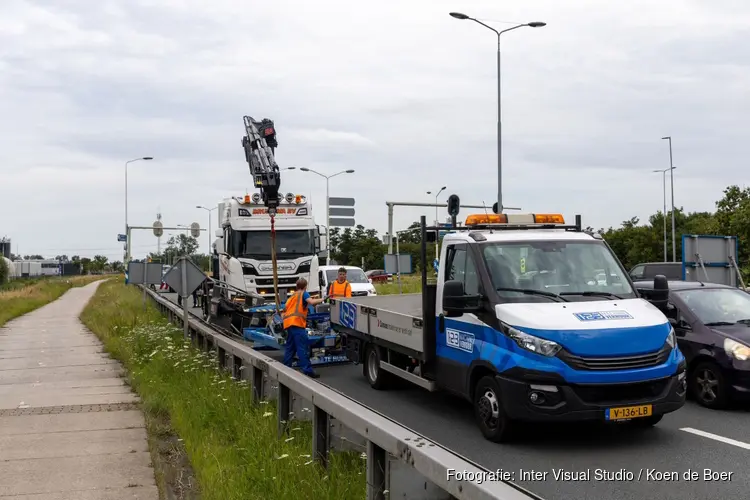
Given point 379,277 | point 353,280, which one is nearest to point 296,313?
point 353,280

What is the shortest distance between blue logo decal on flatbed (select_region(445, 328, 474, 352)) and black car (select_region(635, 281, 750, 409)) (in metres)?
2.63

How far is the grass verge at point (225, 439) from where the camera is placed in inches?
215

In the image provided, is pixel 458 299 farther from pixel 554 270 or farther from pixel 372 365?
pixel 372 365

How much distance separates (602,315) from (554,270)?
92cm

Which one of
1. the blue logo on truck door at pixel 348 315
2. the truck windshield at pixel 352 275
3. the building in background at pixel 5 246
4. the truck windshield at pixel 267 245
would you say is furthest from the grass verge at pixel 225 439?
the building in background at pixel 5 246

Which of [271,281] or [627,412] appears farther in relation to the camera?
[271,281]

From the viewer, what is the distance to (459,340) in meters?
8.03

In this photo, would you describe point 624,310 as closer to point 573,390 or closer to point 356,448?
point 573,390

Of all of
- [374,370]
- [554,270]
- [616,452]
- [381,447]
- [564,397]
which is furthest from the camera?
[374,370]

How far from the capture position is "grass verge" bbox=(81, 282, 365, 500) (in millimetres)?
5473

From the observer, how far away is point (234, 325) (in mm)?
18047

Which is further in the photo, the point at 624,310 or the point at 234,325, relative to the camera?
the point at 234,325

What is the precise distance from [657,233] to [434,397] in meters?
67.0

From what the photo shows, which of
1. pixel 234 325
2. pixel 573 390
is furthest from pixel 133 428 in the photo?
pixel 234 325
